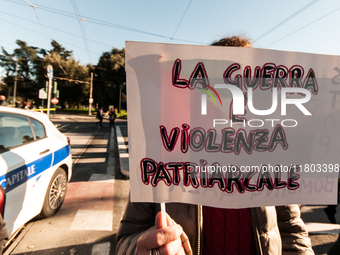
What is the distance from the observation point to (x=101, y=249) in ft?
7.94

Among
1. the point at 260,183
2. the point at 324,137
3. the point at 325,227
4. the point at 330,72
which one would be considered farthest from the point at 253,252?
the point at 325,227

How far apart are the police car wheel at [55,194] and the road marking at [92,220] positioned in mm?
372

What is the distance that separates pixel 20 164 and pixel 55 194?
1.18 meters

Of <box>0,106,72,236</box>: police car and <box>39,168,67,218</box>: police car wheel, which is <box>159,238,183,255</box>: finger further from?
<box>39,168,67,218</box>: police car wheel

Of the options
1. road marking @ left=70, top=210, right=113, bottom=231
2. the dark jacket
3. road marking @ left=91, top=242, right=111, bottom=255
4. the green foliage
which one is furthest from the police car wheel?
the green foliage

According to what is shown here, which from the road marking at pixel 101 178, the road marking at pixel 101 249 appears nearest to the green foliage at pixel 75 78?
the road marking at pixel 101 178

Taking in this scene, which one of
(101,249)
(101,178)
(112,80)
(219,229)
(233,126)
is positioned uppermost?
(112,80)

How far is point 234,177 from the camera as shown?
1.02m

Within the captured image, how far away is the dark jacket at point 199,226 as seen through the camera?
105cm

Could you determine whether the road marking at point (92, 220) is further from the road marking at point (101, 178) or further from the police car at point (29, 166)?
the road marking at point (101, 178)

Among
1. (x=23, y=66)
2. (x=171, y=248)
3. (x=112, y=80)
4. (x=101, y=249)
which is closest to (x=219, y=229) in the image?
(x=171, y=248)

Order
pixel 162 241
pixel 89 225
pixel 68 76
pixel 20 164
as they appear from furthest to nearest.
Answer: pixel 68 76, pixel 89 225, pixel 20 164, pixel 162 241

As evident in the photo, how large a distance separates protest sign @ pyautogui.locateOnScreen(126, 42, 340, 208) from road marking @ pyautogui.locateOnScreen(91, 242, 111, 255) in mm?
1953

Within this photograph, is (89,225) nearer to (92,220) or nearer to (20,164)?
(92,220)
